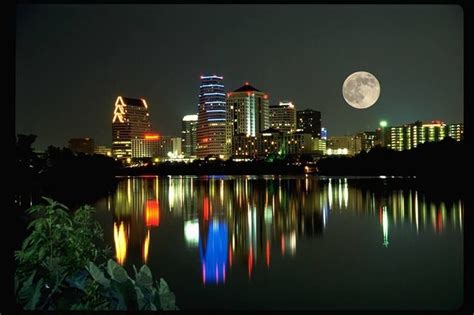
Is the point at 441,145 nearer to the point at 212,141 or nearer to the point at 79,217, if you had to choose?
the point at 79,217

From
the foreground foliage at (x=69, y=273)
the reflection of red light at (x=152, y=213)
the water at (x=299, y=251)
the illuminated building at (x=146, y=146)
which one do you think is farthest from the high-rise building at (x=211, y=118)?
the foreground foliage at (x=69, y=273)

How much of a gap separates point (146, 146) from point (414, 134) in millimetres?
14673

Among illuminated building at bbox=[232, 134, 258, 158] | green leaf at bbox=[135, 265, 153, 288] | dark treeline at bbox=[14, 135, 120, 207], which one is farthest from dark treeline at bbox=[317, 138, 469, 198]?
dark treeline at bbox=[14, 135, 120, 207]

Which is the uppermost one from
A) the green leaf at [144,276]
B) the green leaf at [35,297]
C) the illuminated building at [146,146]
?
the illuminated building at [146,146]

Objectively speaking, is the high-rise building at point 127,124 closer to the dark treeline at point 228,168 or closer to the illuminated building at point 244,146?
the dark treeline at point 228,168

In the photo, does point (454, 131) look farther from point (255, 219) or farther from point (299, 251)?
point (299, 251)

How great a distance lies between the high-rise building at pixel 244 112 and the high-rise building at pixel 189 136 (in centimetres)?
364

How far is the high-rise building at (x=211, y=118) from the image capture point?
4800 centimetres

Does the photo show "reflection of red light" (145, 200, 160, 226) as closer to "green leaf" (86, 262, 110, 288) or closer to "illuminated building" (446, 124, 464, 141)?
"illuminated building" (446, 124, 464, 141)

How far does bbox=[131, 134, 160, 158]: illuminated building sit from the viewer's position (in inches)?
1228

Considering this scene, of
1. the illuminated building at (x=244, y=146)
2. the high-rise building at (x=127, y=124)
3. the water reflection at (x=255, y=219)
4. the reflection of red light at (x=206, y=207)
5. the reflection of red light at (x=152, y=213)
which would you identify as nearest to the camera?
the water reflection at (x=255, y=219)

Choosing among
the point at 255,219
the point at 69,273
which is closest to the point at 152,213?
the point at 255,219

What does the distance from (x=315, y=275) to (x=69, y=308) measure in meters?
6.06
